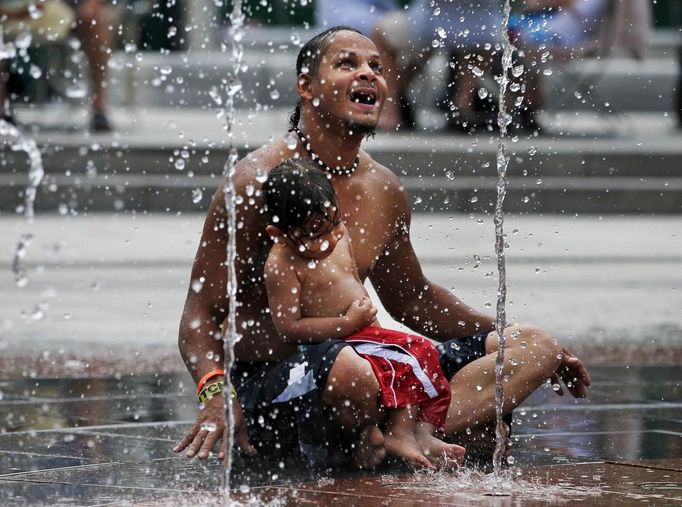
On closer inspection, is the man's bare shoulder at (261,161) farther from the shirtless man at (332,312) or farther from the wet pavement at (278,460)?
the wet pavement at (278,460)

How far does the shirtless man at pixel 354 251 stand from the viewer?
4.46 metres

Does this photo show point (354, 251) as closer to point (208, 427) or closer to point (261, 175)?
point (261, 175)

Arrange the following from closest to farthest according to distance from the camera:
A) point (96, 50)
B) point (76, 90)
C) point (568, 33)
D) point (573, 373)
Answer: point (573, 373) < point (568, 33) < point (96, 50) < point (76, 90)

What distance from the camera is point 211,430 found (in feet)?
13.5

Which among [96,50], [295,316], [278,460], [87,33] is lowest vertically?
[96,50]

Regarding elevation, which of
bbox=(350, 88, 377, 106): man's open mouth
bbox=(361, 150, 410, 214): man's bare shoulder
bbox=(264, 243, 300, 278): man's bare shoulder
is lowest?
bbox=(264, 243, 300, 278): man's bare shoulder

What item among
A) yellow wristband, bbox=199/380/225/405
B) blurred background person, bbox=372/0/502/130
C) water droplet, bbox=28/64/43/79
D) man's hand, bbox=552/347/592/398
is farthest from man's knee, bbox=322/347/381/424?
water droplet, bbox=28/64/43/79

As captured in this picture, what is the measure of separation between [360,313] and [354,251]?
0.40 metres

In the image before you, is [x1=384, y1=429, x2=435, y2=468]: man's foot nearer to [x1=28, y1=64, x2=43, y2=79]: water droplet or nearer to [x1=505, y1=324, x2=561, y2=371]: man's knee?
[x1=505, y1=324, x2=561, y2=371]: man's knee

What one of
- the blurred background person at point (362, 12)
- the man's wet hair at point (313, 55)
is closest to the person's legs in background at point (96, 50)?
the blurred background person at point (362, 12)

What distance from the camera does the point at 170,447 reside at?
15.3ft

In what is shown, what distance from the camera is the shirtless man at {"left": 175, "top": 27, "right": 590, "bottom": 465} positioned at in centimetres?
446

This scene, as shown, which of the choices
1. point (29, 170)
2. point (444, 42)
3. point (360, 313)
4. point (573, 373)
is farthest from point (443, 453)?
point (444, 42)

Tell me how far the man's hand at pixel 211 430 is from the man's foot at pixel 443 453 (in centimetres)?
47
